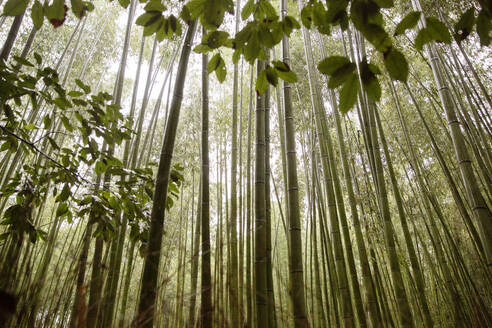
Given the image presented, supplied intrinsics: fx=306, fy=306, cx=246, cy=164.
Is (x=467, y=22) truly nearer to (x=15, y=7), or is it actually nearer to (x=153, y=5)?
(x=153, y=5)

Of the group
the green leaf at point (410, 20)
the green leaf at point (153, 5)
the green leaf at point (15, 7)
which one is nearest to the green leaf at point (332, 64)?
the green leaf at point (410, 20)

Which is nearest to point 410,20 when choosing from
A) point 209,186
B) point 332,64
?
point 332,64

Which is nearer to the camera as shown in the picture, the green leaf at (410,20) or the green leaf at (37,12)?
the green leaf at (410,20)

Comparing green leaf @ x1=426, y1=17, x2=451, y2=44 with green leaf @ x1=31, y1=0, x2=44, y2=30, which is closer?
green leaf @ x1=426, y1=17, x2=451, y2=44

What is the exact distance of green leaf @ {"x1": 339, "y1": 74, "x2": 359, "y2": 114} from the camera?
55 centimetres

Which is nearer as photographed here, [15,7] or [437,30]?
[437,30]

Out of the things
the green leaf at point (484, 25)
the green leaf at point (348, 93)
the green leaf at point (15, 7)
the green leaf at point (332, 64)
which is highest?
the green leaf at point (15, 7)

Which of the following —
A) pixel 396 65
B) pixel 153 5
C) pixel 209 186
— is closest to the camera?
pixel 396 65

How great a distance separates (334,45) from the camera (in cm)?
368

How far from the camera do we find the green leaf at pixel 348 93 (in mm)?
547

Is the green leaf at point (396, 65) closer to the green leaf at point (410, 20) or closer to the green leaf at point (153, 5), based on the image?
the green leaf at point (410, 20)

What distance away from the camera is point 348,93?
55cm

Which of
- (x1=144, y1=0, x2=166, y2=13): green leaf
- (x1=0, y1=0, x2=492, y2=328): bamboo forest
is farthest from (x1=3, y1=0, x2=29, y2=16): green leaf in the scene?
(x1=144, y1=0, x2=166, y2=13): green leaf

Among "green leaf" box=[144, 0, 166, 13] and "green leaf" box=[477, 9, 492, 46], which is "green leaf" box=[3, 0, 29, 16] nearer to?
"green leaf" box=[144, 0, 166, 13]
